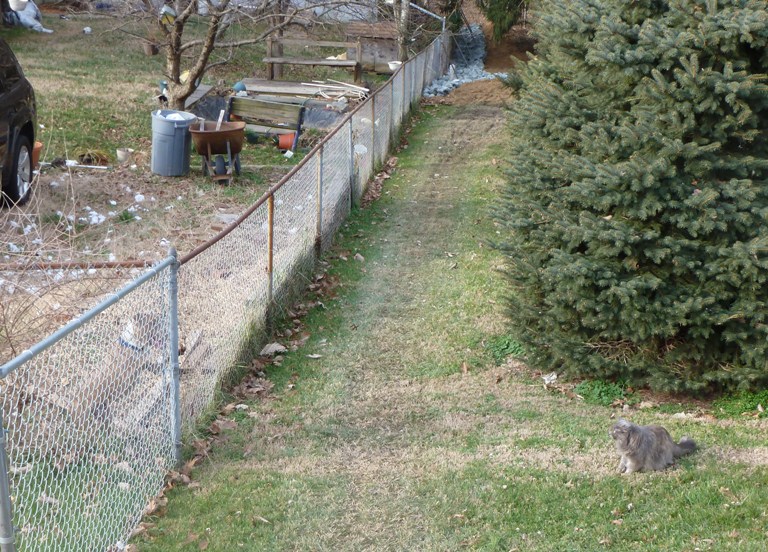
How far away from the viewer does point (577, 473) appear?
5496 mm

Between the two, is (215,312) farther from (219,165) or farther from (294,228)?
(219,165)

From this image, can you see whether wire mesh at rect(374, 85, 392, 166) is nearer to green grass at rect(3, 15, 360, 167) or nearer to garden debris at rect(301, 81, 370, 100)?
green grass at rect(3, 15, 360, 167)

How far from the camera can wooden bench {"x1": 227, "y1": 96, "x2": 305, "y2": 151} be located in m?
16.3

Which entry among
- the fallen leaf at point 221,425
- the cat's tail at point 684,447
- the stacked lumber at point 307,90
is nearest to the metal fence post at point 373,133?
the stacked lumber at point 307,90

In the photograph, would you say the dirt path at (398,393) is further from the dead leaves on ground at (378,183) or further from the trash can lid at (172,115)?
the trash can lid at (172,115)

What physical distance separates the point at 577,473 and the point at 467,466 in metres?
0.68

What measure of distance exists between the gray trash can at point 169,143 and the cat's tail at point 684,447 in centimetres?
966

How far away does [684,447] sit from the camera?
5656mm

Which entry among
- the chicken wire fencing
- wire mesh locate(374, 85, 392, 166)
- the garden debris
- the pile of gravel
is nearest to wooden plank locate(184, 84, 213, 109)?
the garden debris

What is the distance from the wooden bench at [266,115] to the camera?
1634 centimetres

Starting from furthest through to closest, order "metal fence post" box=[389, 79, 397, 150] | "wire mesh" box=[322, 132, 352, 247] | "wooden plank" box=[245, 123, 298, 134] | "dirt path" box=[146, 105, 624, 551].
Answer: "metal fence post" box=[389, 79, 397, 150]
"wooden plank" box=[245, 123, 298, 134]
"wire mesh" box=[322, 132, 352, 247]
"dirt path" box=[146, 105, 624, 551]

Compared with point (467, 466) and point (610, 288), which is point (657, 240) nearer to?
point (610, 288)

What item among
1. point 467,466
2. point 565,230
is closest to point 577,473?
point 467,466

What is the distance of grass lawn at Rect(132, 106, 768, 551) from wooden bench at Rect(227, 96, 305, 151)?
289 inches
